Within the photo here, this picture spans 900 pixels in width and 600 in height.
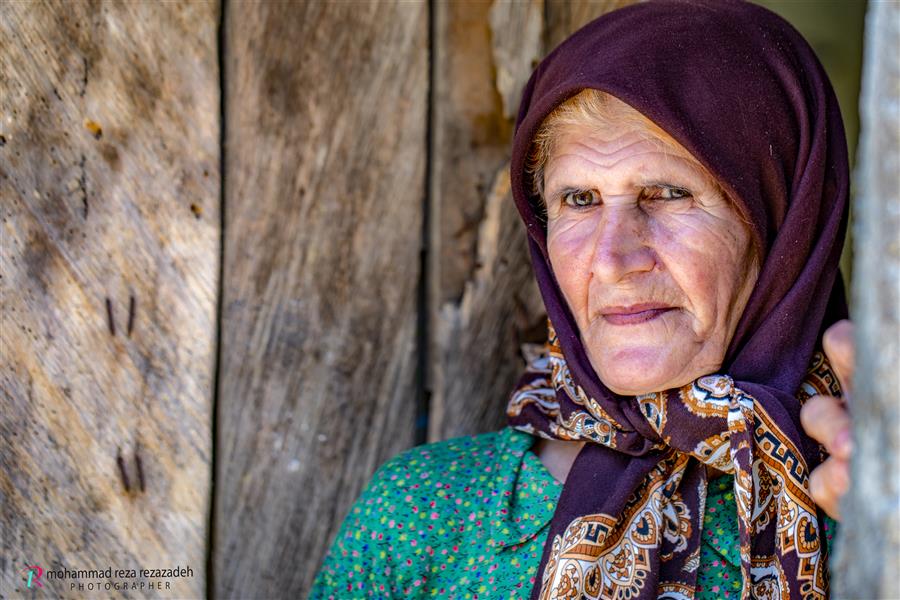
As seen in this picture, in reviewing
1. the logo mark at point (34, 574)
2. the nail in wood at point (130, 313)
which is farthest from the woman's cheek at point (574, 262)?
the logo mark at point (34, 574)

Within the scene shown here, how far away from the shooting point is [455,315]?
2.25 meters

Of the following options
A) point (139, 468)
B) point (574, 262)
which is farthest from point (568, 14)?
point (139, 468)

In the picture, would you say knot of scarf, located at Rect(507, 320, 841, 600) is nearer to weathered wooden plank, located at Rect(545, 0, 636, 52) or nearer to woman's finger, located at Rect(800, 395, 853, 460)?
woman's finger, located at Rect(800, 395, 853, 460)

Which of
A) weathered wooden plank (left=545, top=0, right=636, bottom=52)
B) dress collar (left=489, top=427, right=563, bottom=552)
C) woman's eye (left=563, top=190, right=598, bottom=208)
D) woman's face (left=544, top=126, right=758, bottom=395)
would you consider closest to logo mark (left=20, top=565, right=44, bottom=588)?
dress collar (left=489, top=427, right=563, bottom=552)

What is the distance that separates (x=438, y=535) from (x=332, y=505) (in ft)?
1.39

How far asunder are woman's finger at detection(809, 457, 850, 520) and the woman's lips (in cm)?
60

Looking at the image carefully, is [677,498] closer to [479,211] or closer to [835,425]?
[835,425]

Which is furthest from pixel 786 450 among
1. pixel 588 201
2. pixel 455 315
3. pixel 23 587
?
pixel 23 587

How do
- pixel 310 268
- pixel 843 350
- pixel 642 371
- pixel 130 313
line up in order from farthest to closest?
pixel 310 268 < pixel 130 313 < pixel 642 371 < pixel 843 350

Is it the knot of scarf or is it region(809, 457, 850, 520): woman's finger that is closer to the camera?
region(809, 457, 850, 520): woman's finger

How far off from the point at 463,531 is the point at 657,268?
0.63m

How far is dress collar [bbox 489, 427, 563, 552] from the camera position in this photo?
1.75 meters

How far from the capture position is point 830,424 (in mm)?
1044

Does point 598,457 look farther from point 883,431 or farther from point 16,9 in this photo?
point 16,9
